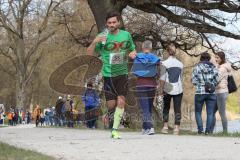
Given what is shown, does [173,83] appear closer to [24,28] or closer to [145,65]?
[145,65]

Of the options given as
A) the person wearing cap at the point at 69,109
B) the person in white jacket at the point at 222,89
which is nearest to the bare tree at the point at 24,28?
the person wearing cap at the point at 69,109

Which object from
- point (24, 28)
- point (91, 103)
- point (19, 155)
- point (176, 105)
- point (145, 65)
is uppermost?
point (24, 28)

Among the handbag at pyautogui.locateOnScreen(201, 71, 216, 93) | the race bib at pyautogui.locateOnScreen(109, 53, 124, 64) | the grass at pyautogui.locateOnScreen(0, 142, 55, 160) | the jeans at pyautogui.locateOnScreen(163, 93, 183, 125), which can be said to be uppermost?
the race bib at pyautogui.locateOnScreen(109, 53, 124, 64)

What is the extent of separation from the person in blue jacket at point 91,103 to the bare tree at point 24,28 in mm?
24502

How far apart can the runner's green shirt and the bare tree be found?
33054mm

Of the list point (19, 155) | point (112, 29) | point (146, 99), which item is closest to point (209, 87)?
point (146, 99)

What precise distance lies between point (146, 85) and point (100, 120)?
8.81 meters

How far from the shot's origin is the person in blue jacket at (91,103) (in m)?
17.1

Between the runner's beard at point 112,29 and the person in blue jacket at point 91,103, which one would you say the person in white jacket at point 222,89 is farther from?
the person in blue jacket at point 91,103

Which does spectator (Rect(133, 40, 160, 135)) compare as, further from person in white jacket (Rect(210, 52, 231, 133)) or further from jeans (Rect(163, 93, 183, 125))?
person in white jacket (Rect(210, 52, 231, 133))

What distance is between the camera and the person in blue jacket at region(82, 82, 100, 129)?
17.1 metres

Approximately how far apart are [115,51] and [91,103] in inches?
324

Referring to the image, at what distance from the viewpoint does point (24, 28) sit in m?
49.7

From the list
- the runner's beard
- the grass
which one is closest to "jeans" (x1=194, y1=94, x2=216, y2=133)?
the runner's beard
